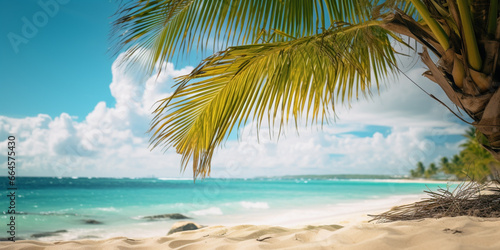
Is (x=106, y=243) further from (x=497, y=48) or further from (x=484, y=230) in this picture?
(x=497, y=48)

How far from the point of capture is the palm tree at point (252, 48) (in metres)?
1.56

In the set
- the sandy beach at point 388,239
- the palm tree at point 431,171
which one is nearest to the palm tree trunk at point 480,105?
the sandy beach at point 388,239

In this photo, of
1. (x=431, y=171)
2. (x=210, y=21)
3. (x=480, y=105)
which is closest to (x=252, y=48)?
(x=210, y=21)

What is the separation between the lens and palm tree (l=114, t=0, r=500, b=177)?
156 cm

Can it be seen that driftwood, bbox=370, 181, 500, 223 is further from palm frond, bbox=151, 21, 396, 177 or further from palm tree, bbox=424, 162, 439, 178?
palm tree, bbox=424, 162, 439, 178

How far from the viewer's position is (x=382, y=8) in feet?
6.07

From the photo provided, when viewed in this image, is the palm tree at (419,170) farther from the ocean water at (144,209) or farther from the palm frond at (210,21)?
the palm frond at (210,21)

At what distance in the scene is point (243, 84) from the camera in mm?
2168

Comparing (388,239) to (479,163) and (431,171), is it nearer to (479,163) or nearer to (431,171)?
(479,163)

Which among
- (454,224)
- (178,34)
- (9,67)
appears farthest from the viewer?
(9,67)

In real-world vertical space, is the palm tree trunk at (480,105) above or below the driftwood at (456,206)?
above

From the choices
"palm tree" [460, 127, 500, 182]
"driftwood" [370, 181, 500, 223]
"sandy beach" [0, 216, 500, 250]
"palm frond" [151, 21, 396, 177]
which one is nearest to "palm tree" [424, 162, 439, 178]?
"palm tree" [460, 127, 500, 182]

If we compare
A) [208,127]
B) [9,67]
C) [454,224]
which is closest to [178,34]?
[208,127]

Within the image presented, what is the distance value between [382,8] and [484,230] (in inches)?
48.5
